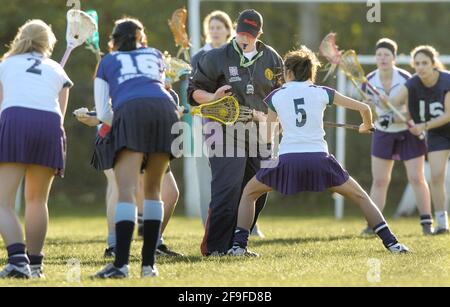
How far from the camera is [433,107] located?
1098 centimetres

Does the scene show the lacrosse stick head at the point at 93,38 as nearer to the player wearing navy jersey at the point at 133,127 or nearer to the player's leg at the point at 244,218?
the player's leg at the point at 244,218

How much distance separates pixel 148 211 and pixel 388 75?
510cm

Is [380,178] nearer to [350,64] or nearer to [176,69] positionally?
[350,64]

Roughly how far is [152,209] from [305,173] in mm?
1629

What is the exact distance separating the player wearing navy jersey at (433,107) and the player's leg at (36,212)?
4.72 m

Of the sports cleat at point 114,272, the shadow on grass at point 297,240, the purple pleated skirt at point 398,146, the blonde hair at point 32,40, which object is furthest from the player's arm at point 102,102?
the purple pleated skirt at point 398,146

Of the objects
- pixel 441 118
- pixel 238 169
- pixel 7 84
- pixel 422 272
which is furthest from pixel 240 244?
Result: pixel 441 118

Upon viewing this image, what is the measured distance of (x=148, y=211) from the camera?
6.86 metres

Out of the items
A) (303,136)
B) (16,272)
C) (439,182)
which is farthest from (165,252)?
(439,182)

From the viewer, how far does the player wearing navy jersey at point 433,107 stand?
1084 centimetres

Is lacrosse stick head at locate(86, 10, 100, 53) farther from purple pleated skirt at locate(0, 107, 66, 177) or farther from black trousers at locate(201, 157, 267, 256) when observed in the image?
purple pleated skirt at locate(0, 107, 66, 177)

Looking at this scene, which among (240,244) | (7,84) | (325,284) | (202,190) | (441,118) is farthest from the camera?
(202,190)

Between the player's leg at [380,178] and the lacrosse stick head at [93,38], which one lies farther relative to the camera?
the player's leg at [380,178]

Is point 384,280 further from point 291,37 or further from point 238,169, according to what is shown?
point 291,37
